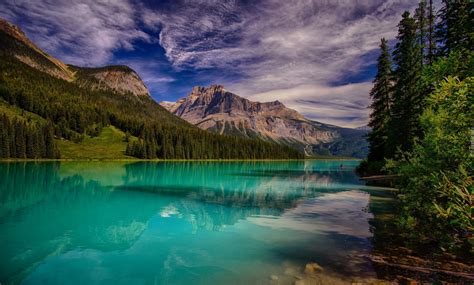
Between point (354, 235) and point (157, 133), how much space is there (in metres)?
179

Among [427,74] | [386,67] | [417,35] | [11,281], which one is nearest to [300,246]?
[427,74]

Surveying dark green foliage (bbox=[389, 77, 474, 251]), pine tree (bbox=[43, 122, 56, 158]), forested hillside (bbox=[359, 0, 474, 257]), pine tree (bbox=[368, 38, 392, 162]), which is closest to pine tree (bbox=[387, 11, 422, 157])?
forested hillside (bbox=[359, 0, 474, 257])

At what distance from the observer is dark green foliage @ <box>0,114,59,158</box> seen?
11049 cm

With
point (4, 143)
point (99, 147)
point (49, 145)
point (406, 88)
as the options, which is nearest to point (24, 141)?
point (4, 143)

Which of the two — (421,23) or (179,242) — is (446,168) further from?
(421,23)

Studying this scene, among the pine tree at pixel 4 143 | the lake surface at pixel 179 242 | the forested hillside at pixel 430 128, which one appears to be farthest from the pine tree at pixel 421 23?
the pine tree at pixel 4 143

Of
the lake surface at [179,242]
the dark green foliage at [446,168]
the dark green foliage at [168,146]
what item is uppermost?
the dark green foliage at [168,146]

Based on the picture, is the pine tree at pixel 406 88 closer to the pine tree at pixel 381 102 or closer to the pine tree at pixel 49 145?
the pine tree at pixel 381 102

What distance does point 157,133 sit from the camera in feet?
614

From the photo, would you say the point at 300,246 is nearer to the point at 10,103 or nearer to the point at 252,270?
the point at 252,270

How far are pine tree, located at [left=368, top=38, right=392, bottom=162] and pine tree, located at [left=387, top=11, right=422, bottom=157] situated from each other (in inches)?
317

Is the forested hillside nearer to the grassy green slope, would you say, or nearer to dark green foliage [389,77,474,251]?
dark green foliage [389,77,474,251]

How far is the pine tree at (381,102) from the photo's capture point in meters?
56.4

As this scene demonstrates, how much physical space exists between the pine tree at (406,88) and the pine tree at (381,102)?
26.4 feet
